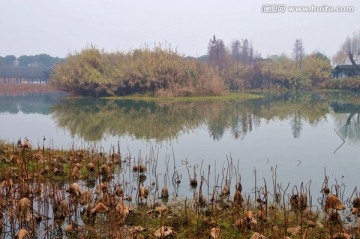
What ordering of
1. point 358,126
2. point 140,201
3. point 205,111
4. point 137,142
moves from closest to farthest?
point 140,201, point 137,142, point 358,126, point 205,111

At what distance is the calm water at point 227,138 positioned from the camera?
40.3ft

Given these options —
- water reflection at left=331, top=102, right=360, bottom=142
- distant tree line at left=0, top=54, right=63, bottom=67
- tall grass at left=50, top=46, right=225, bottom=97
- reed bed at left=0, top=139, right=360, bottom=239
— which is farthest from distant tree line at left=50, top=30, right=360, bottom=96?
distant tree line at left=0, top=54, right=63, bottom=67

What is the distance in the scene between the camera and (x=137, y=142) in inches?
694

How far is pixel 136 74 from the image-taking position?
47.6 meters

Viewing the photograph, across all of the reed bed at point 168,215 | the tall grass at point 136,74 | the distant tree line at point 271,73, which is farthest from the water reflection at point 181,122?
the distant tree line at point 271,73

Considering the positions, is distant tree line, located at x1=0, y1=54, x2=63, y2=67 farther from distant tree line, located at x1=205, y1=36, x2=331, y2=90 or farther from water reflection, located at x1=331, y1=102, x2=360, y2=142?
water reflection, located at x1=331, y1=102, x2=360, y2=142

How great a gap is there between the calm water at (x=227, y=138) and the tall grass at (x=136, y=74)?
14.5 m

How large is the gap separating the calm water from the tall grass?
1451 cm

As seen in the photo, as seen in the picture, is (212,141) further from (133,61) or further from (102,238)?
(133,61)

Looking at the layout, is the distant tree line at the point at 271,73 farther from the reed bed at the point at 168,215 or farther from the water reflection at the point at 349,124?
the reed bed at the point at 168,215

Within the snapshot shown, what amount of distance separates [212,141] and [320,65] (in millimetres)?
60846

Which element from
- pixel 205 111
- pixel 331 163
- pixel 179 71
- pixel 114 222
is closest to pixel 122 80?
pixel 179 71

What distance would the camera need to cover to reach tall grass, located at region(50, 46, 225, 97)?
149 ft

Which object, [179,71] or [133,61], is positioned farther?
[133,61]
